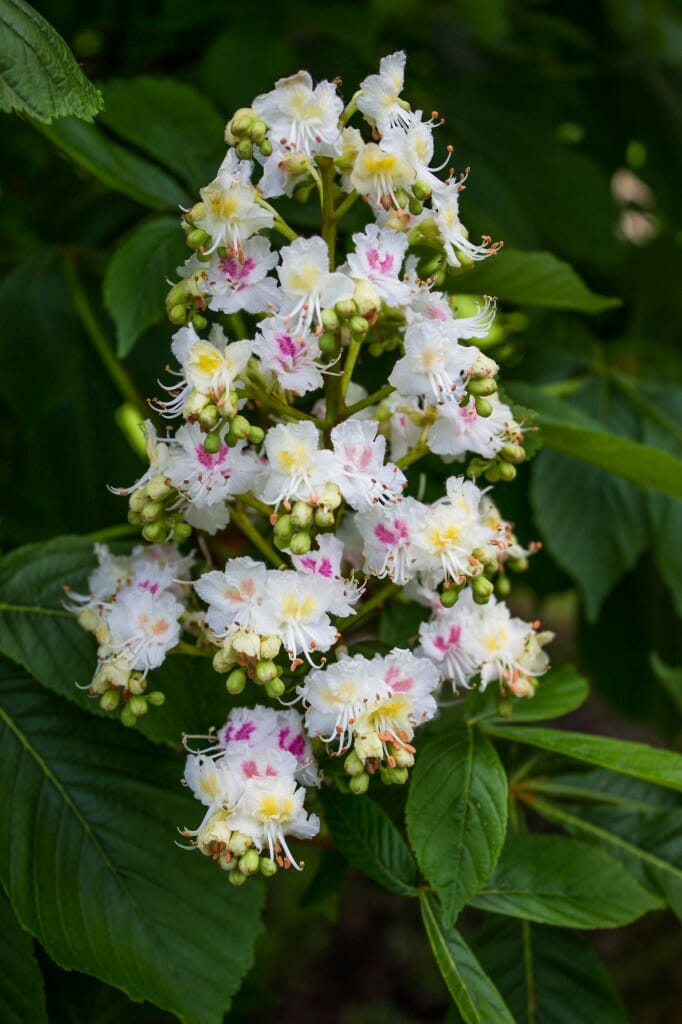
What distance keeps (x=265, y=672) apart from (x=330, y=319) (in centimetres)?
41

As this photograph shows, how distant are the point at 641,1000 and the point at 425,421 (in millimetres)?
4242

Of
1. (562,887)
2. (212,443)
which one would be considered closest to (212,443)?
(212,443)

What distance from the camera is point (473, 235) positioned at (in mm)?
2258

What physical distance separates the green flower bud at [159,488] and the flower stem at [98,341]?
81cm

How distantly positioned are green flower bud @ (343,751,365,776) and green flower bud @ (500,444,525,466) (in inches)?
17.0

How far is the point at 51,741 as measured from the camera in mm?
1568

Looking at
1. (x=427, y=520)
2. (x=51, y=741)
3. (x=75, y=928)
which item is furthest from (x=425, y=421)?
(x=75, y=928)

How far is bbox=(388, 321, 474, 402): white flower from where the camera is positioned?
1309 millimetres

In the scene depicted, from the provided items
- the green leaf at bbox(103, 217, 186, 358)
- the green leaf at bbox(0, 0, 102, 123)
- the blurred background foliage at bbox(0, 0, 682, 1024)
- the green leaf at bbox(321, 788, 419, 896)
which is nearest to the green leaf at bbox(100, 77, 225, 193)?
the blurred background foliage at bbox(0, 0, 682, 1024)

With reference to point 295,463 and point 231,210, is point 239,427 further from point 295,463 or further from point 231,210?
point 231,210

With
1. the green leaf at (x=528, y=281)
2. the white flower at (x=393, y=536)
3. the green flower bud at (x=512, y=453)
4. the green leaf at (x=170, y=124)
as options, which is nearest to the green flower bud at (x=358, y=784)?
the white flower at (x=393, y=536)

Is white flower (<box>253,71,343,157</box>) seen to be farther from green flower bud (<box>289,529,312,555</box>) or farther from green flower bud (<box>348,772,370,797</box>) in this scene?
green flower bud (<box>348,772,370,797</box>)

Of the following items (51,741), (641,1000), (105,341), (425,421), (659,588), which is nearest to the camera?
(425,421)

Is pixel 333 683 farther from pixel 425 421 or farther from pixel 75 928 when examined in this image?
pixel 75 928
